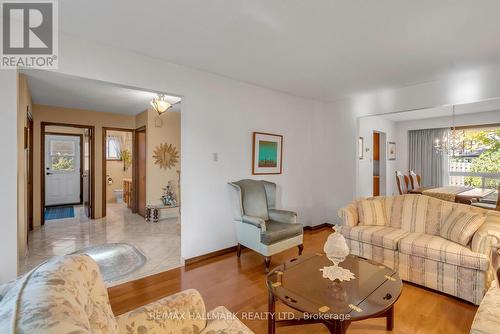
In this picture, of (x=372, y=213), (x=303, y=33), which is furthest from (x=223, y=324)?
(x=372, y=213)

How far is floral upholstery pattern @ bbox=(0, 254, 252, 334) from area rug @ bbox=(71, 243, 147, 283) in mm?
1831

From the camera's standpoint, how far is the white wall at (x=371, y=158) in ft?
18.2

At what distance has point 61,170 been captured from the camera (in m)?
7.40

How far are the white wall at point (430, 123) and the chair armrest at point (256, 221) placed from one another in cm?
627

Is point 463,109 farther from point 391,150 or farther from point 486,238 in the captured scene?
point 486,238

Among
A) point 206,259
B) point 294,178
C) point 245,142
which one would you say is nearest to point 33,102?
point 245,142

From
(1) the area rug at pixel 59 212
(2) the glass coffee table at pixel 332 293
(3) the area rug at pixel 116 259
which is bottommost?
(3) the area rug at pixel 116 259

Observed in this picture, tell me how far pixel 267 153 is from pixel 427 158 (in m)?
5.62

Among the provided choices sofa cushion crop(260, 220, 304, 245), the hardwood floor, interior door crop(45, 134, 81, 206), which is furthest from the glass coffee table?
interior door crop(45, 134, 81, 206)

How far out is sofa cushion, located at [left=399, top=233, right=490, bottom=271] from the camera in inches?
87.5

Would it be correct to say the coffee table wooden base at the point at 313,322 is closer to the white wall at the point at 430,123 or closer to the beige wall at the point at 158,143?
the beige wall at the point at 158,143

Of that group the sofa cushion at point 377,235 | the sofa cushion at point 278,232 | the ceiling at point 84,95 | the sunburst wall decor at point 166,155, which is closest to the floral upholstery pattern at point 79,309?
the sofa cushion at point 278,232

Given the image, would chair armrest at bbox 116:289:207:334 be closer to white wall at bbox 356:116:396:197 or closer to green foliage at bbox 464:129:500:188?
white wall at bbox 356:116:396:197

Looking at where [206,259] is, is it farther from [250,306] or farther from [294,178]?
[294,178]
